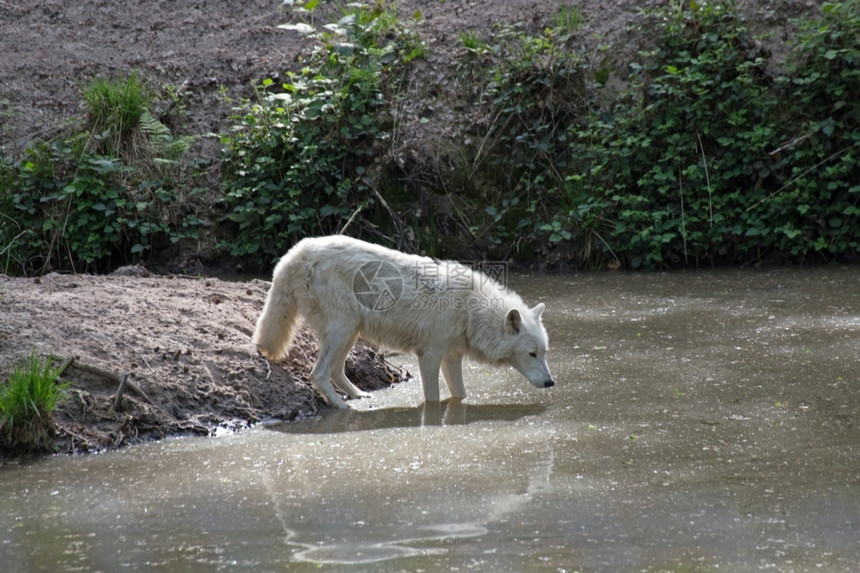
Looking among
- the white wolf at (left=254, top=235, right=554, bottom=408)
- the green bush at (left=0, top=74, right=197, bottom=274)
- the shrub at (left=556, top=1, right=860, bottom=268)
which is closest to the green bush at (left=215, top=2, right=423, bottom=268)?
the green bush at (left=0, top=74, right=197, bottom=274)

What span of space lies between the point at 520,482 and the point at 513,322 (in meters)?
2.62

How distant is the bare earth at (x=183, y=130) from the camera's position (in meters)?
6.42

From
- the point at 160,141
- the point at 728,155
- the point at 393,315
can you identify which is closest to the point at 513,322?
the point at 393,315

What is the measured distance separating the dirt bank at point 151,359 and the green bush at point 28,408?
172 mm

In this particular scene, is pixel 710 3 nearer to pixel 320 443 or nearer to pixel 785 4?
pixel 785 4

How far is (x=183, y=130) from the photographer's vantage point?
14.5 m

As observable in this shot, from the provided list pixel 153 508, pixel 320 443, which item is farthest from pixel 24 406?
pixel 320 443

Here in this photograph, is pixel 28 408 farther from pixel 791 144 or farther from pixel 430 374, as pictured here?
pixel 791 144

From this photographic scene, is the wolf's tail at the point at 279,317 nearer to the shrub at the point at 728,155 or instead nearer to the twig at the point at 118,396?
the twig at the point at 118,396

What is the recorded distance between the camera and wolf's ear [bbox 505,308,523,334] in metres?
7.42

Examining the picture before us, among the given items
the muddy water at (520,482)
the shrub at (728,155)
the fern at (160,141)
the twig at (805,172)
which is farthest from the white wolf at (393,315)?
the fern at (160,141)

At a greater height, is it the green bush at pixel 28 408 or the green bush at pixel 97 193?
the green bush at pixel 97 193

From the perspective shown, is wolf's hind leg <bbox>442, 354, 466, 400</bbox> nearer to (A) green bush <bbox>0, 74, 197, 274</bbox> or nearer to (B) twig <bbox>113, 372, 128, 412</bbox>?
(B) twig <bbox>113, 372, 128, 412</bbox>

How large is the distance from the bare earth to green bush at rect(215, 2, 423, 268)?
530 millimetres
